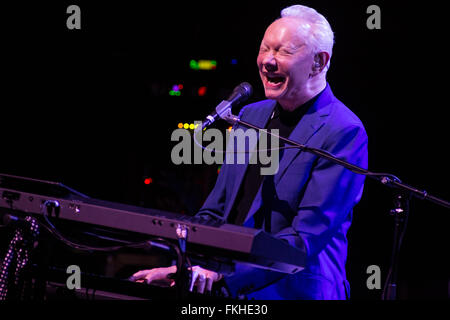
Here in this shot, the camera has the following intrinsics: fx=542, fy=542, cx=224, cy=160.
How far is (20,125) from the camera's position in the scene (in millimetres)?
4914

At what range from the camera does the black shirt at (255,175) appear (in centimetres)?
245

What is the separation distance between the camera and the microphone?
2.02 meters

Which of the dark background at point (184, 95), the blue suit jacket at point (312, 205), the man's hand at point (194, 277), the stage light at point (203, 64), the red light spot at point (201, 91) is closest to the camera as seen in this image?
the man's hand at point (194, 277)

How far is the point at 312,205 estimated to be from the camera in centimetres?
218

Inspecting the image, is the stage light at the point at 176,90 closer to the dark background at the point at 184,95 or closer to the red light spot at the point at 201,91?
the dark background at the point at 184,95

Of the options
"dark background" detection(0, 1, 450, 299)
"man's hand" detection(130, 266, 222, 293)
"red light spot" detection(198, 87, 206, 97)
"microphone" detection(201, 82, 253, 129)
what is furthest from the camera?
"red light spot" detection(198, 87, 206, 97)

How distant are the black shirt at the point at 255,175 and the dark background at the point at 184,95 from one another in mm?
1432

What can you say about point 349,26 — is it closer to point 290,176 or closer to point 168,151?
point 290,176

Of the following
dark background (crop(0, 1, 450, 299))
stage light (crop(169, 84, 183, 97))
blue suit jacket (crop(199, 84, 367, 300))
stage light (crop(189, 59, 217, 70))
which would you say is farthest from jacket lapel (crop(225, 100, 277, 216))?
stage light (crop(169, 84, 183, 97))

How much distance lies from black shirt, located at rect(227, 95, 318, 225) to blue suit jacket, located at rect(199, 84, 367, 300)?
30 mm

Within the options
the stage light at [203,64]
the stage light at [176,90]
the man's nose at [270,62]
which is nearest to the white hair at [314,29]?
the man's nose at [270,62]

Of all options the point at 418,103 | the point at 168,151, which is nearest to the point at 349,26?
the point at 418,103

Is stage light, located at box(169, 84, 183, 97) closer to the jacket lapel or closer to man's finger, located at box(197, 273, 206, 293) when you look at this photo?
the jacket lapel
